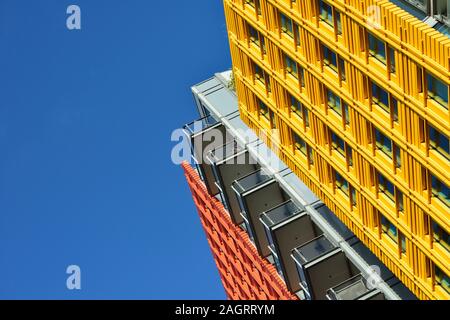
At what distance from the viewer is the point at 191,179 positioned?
7150cm

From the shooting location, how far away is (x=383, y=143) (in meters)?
40.9

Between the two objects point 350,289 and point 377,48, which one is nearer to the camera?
point 377,48

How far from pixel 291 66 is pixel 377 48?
32.4ft

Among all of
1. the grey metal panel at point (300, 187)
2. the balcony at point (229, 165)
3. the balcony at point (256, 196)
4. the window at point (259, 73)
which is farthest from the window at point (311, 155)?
the balcony at point (229, 165)

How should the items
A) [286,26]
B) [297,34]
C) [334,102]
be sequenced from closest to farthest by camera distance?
[334,102] < [297,34] < [286,26]

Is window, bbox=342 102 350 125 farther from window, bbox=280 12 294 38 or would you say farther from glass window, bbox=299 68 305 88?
window, bbox=280 12 294 38

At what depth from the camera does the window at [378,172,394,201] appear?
42.4 meters

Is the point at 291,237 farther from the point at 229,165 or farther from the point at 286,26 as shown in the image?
the point at 286,26

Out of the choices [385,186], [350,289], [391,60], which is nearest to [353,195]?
[385,186]

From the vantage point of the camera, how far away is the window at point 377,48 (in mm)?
37281

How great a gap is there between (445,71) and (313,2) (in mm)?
10327

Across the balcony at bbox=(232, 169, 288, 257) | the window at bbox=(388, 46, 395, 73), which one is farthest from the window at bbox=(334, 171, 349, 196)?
the window at bbox=(388, 46, 395, 73)

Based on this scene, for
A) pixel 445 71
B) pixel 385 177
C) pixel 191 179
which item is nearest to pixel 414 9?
pixel 445 71

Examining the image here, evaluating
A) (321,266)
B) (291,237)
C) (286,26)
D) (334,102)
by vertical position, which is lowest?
(321,266)
